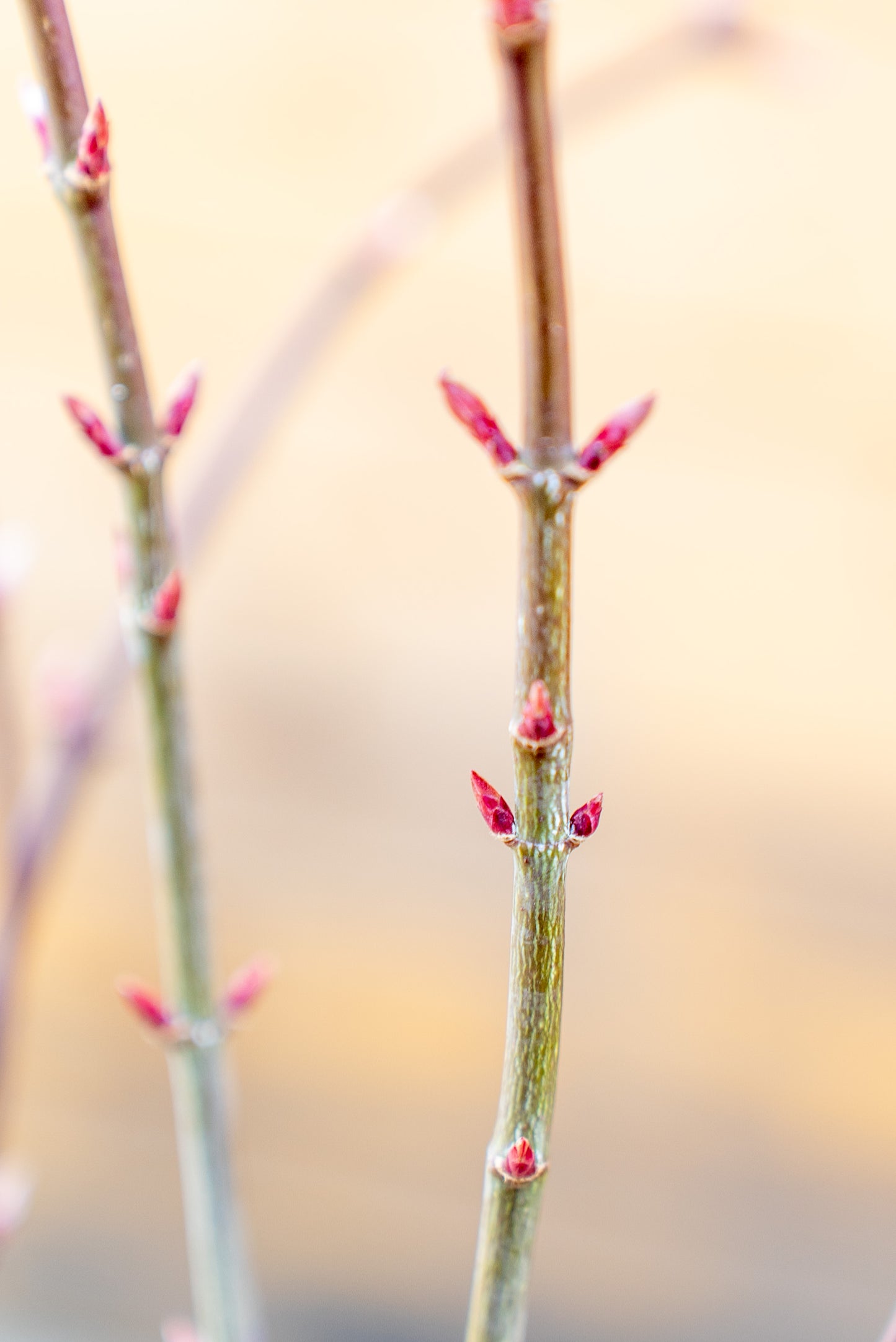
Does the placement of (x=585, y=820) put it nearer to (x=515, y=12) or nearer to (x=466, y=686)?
(x=515, y=12)

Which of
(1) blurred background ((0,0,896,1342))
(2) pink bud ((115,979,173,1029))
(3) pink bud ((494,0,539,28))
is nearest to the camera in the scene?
(3) pink bud ((494,0,539,28))

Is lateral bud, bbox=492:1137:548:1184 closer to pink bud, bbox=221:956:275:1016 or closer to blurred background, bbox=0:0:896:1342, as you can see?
pink bud, bbox=221:956:275:1016

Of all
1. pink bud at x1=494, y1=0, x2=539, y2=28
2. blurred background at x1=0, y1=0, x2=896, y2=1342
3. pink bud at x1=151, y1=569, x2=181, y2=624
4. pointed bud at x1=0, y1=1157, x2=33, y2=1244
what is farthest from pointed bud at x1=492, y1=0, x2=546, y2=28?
blurred background at x1=0, y1=0, x2=896, y2=1342

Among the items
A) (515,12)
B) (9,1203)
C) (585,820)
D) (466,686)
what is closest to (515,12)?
(515,12)

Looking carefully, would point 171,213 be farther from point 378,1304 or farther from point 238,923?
point 378,1304

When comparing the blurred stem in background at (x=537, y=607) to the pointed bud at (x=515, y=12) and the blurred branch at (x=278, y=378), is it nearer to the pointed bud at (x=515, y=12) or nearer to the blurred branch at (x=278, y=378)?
the pointed bud at (x=515, y=12)

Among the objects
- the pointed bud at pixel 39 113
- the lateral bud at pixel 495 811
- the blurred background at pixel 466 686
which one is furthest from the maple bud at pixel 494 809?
the blurred background at pixel 466 686
